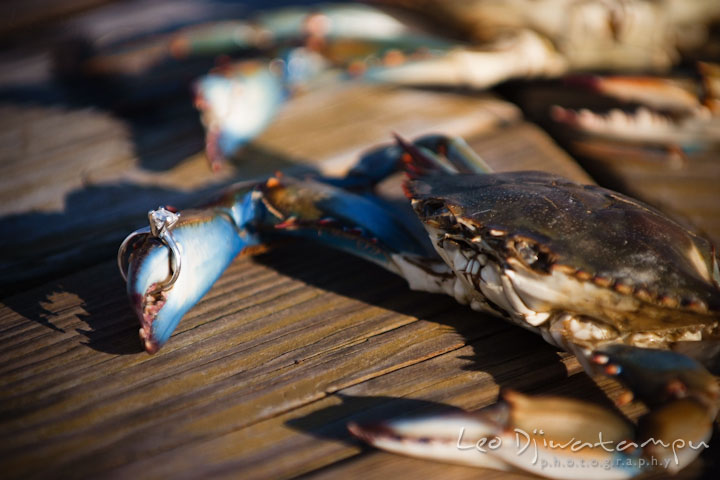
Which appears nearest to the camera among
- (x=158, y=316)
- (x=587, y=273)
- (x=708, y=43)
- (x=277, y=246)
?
(x=587, y=273)

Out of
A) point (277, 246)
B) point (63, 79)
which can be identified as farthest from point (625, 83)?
point (63, 79)

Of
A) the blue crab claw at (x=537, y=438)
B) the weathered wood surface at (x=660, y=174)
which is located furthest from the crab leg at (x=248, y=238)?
the weathered wood surface at (x=660, y=174)

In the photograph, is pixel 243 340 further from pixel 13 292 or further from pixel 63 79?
pixel 63 79

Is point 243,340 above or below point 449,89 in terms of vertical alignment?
below

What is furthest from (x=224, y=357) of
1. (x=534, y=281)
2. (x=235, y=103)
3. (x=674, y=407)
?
(x=235, y=103)

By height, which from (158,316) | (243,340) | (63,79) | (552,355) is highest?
(63,79)

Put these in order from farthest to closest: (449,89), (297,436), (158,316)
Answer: (449,89)
(158,316)
(297,436)

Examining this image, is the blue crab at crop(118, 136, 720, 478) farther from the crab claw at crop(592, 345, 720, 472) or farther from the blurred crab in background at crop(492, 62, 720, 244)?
the blurred crab in background at crop(492, 62, 720, 244)

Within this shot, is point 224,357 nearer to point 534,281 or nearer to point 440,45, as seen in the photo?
point 534,281

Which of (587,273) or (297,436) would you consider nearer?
(587,273)
